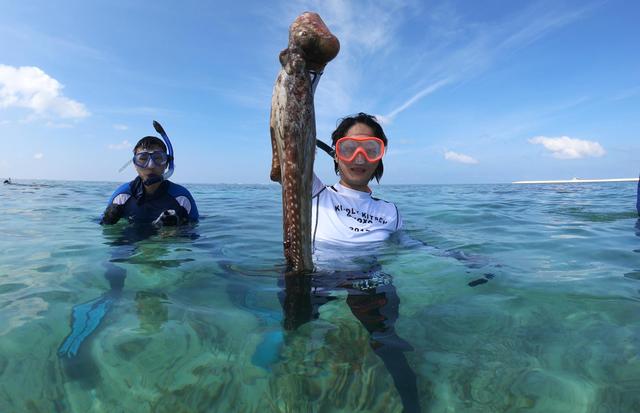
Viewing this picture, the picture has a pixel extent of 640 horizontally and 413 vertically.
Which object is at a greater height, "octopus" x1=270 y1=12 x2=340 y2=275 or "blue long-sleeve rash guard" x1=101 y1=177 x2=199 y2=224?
"octopus" x1=270 y1=12 x2=340 y2=275

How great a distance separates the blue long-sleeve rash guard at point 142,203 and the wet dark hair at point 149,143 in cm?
61

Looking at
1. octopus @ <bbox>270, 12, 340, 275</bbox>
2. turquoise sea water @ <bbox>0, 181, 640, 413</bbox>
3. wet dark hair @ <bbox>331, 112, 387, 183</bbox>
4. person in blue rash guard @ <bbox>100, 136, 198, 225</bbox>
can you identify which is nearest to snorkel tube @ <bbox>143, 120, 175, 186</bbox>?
person in blue rash guard @ <bbox>100, 136, 198, 225</bbox>

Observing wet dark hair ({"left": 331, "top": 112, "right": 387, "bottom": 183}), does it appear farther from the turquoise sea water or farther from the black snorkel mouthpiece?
the black snorkel mouthpiece

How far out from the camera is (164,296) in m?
3.27

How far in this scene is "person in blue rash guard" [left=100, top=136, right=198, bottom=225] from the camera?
654 centimetres

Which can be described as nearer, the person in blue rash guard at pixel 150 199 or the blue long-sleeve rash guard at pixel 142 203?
the person in blue rash guard at pixel 150 199

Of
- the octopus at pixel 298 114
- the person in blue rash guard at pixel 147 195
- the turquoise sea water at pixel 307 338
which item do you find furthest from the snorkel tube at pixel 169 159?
the octopus at pixel 298 114

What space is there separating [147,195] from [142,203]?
7.3 inches

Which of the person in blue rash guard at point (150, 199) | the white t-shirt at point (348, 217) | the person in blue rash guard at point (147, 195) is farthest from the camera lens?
the person in blue rash guard at point (147, 195)

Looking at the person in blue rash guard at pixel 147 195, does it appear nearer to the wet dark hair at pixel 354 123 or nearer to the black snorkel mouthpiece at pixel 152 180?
the black snorkel mouthpiece at pixel 152 180

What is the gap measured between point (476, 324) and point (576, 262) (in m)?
2.65

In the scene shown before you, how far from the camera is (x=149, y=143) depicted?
6.64m

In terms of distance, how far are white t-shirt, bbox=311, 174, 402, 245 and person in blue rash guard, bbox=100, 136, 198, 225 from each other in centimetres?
312

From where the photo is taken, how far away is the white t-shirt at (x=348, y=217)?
4312mm
